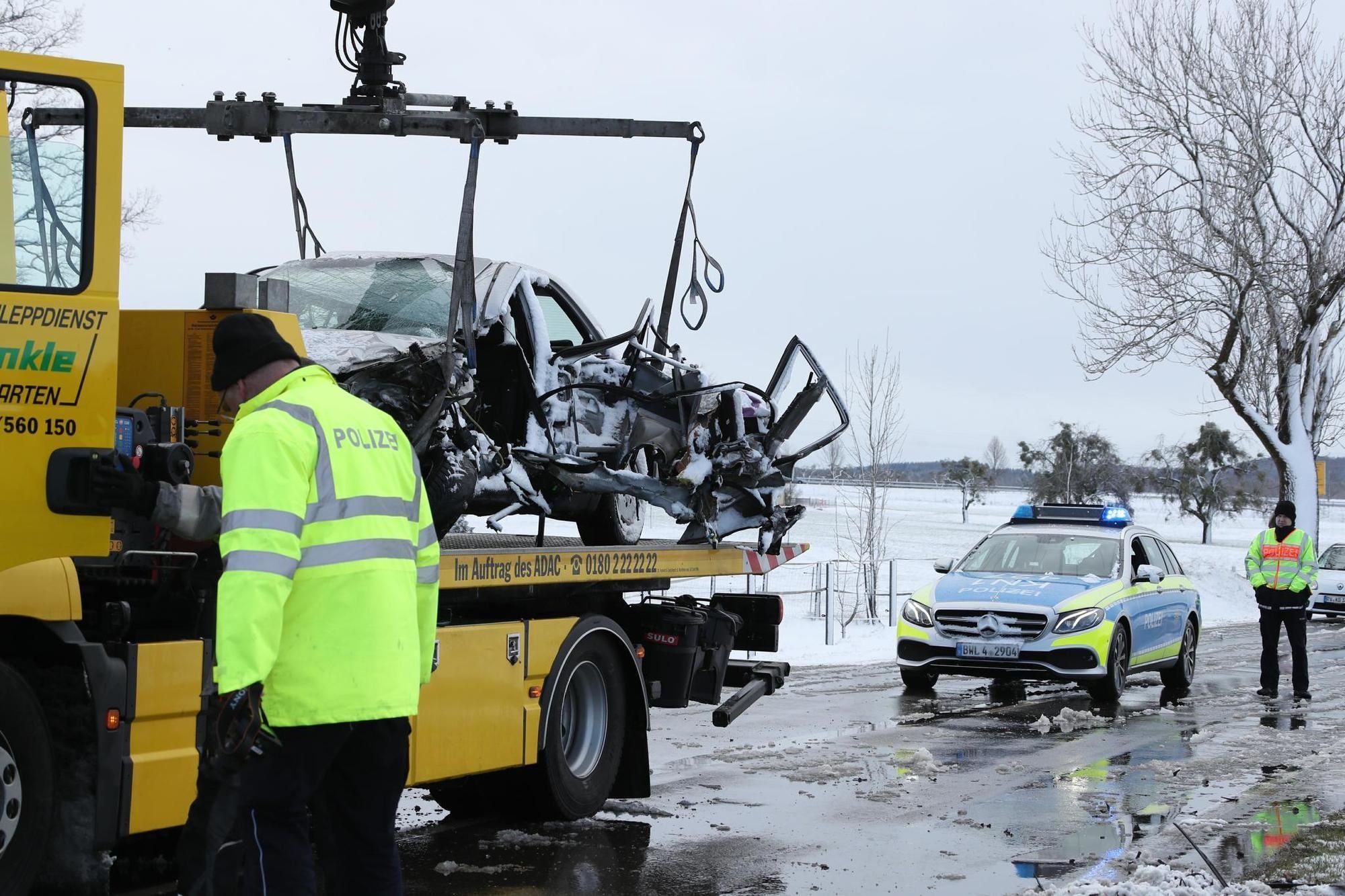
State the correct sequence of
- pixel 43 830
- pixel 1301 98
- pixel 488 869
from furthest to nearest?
1. pixel 1301 98
2. pixel 488 869
3. pixel 43 830

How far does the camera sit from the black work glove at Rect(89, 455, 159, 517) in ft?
16.3

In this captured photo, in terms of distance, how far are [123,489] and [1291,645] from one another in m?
12.4

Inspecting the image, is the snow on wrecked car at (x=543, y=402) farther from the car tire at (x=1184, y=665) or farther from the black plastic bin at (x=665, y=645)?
the car tire at (x=1184, y=665)

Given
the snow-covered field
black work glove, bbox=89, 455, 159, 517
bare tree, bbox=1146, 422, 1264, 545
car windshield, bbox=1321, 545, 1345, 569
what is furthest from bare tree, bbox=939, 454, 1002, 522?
black work glove, bbox=89, 455, 159, 517

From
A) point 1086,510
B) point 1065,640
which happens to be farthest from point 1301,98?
point 1065,640

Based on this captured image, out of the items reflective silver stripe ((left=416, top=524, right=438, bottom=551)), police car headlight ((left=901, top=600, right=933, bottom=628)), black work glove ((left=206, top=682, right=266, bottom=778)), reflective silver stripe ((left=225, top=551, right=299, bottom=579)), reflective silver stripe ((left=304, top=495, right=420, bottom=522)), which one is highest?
reflective silver stripe ((left=304, top=495, right=420, bottom=522))

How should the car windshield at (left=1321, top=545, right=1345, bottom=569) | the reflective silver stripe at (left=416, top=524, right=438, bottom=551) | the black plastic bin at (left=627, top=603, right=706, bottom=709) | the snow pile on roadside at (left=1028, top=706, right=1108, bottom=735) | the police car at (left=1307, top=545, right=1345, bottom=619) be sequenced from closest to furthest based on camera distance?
the reflective silver stripe at (left=416, top=524, right=438, bottom=551), the black plastic bin at (left=627, top=603, right=706, bottom=709), the snow pile on roadside at (left=1028, top=706, right=1108, bottom=735), the police car at (left=1307, top=545, right=1345, bottom=619), the car windshield at (left=1321, top=545, right=1345, bottom=569)

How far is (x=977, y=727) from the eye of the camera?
38.9 ft

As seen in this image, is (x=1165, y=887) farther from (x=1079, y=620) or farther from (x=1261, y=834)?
(x=1079, y=620)

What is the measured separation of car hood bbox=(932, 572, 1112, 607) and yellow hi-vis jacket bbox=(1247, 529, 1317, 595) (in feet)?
5.50

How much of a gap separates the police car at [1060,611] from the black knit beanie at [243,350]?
1022 cm

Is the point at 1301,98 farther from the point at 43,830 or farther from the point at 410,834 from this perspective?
the point at 43,830

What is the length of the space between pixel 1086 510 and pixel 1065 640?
270cm

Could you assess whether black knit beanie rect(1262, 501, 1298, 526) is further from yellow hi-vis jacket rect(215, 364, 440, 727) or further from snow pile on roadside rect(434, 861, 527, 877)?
yellow hi-vis jacket rect(215, 364, 440, 727)
